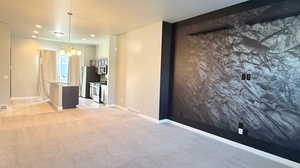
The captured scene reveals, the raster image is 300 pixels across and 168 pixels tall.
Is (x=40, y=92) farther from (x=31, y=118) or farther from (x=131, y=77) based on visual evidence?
(x=131, y=77)

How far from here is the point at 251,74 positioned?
3.36 meters

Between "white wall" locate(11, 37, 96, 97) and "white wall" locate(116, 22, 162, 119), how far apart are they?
440 cm

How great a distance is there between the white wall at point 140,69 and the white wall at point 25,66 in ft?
14.5

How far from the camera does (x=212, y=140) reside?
3.87 metres

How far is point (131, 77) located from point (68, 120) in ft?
7.97

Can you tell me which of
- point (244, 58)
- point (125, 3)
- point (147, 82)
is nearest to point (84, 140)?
point (147, 82)

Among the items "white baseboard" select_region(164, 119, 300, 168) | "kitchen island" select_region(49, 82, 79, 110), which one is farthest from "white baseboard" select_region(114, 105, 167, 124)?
"kitchen island" select_region(49, 82, 79, 110)

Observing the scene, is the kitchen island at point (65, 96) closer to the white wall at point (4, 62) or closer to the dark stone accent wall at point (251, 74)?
the white wall at point (4, 62)

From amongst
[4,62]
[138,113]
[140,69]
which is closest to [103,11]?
[140,69]

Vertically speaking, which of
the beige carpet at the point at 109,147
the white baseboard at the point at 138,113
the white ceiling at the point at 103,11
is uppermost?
the white ceiling at the point at 103,11

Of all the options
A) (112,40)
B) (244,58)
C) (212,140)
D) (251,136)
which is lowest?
(212,140)

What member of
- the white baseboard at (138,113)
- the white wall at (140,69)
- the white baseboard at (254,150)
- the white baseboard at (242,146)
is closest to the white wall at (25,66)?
the white wall at (140,69)

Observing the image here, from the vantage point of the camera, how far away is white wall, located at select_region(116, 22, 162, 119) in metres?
5.16

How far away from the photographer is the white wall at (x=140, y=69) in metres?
5.16
